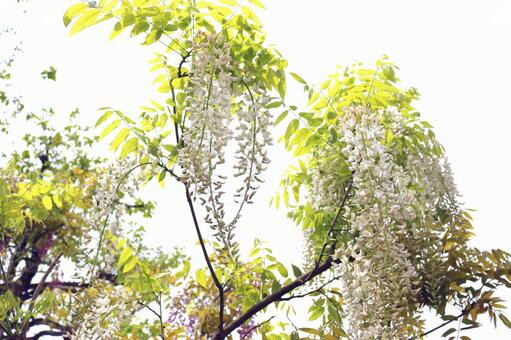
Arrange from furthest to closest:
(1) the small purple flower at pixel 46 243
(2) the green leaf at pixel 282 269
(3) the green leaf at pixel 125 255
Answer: (1) the small purple flower at pixel 46 243 → (2) the green leaf at pixel 282 269 → (3) the green leaf at pixel 125 255

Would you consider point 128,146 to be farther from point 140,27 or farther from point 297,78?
point 297,78

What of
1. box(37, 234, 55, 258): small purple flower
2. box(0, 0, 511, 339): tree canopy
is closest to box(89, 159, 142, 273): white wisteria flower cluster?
box(0, 0, 511, 339): tree canopy

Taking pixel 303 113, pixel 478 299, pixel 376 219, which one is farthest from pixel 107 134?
pixel 478 299

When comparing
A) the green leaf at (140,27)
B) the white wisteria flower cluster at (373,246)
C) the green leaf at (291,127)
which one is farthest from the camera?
the green leaf at (291,127)

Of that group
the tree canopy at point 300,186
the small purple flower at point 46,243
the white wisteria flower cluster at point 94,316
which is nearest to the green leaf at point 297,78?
the tree canopy at point 300,186

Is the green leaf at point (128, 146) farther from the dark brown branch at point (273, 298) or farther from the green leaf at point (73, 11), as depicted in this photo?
the dark brown branch at point (273, 298)

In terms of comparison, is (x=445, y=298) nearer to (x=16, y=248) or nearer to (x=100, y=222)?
(x=100, y=222)

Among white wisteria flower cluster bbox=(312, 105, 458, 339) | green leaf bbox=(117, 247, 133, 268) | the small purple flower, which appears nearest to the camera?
white wisteria flower cluster bbox=(312, 105, 458, 339)

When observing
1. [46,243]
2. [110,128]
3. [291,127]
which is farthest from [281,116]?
[46,243]

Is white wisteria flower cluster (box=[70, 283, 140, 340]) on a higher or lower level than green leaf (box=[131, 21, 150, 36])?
lower

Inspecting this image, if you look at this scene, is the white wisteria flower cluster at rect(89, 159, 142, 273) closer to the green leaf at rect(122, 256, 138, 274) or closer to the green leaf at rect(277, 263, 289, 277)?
the green leaf at rect(122, 256, 138, 274)

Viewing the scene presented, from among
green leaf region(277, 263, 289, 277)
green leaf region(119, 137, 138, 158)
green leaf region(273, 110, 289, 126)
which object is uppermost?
green leaf region(273, 110, 289, 126)

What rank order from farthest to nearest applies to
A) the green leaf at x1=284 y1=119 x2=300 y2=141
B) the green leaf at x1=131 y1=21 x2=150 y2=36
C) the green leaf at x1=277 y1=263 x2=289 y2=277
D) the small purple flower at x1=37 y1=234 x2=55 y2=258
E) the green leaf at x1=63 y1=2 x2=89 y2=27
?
1. the small purple flower at x1=37 y1=234 x2=55 y2=258
2. the green leaf at x1=277 y1=263 x2=289 y2=277
3. the green leaf at x1=284 y1=119 x2=300 y2=141
4. the green leaf at x1=131 y1=21 x2=150 y2=36
5. the green leaf at x1=63 y1=2 x2=89 y2=27

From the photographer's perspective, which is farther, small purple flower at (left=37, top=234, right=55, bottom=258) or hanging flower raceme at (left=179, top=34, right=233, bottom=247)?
small purple flower at (left=37, top=234, right=55, bottom=258)
